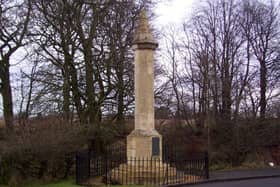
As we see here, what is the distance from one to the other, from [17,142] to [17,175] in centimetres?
123

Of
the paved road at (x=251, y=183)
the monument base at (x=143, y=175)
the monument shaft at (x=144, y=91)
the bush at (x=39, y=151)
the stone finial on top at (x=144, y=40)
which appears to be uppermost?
the stone finial on top at (x=144, y=40)

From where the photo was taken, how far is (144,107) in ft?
56.2

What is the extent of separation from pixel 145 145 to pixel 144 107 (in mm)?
1465

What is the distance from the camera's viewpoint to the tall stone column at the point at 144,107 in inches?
660

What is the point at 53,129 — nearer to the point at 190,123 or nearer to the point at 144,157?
the point at 144,157

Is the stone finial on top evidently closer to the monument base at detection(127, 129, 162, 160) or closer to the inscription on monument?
the monument base at detection(127, 129, 162, 160)

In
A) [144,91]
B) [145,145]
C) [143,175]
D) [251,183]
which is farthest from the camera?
[144,91]

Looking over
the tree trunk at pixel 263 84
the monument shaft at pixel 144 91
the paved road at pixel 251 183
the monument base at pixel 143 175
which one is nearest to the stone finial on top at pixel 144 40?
the monument shaft at pixel 144 91

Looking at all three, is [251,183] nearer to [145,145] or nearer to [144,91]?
[145,145]

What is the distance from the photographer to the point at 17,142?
16.2 metres

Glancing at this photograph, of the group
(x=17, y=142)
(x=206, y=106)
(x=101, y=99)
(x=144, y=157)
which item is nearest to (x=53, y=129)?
(x=17, y=142)

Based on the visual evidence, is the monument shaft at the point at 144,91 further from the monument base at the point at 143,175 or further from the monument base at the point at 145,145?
the monument base at the point at 143,175

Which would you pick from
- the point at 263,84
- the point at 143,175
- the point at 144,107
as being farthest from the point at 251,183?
the point at 263,84

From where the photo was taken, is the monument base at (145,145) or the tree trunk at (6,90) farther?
the tree trunk at (6,90)
